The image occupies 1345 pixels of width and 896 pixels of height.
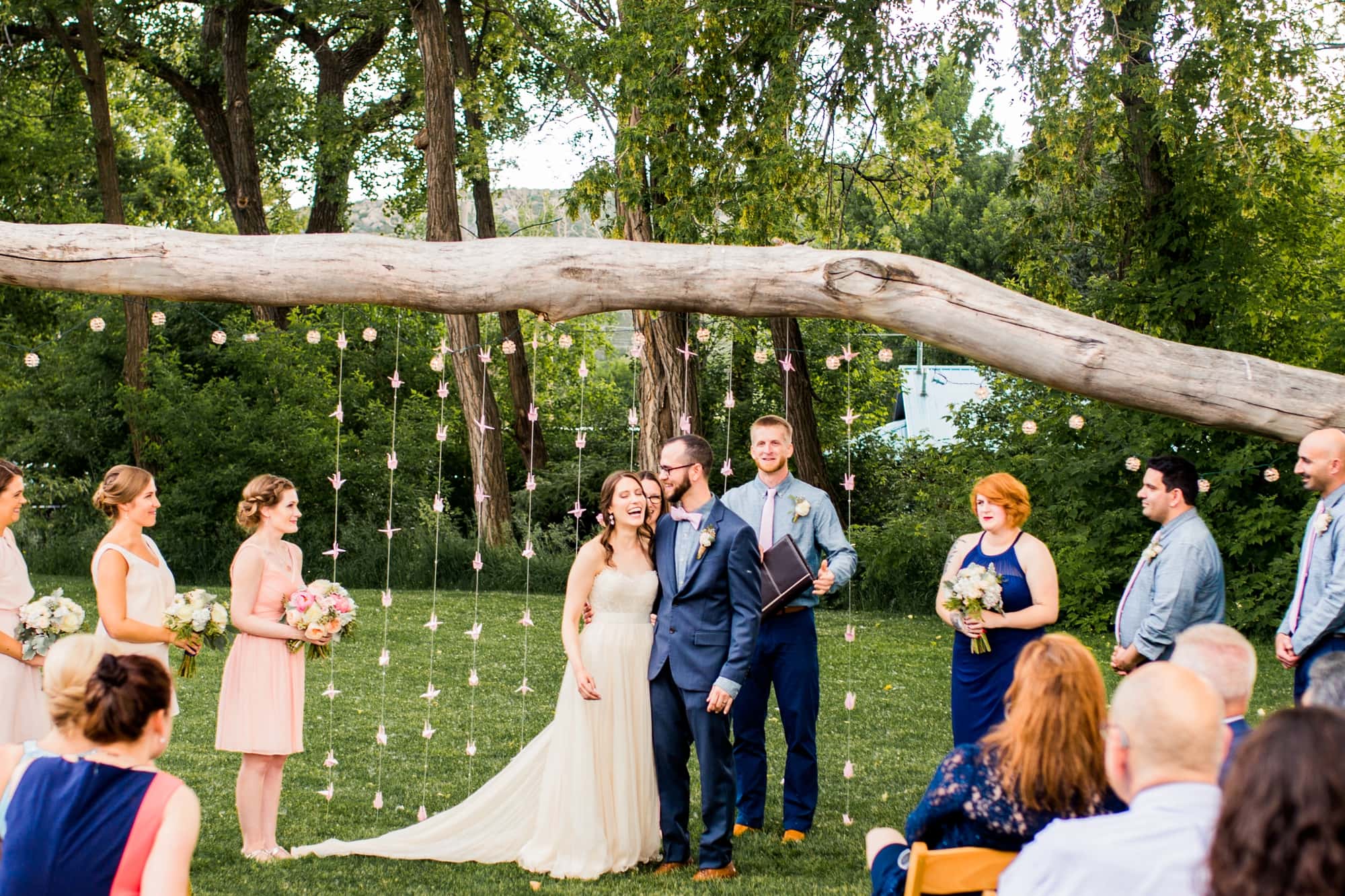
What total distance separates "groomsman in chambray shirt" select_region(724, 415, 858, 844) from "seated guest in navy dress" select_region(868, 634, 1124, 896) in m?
2.91

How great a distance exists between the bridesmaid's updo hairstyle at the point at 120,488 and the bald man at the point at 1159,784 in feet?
14.5

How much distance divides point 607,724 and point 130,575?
216 cm

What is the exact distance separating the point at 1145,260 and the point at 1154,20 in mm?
2533

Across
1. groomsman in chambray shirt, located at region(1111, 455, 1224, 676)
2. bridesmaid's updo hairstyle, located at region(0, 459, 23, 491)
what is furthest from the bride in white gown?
bridesmaid's updo hairstyle, located at region(0, 459, 23, 491)

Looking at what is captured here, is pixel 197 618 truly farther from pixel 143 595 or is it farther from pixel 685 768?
pixel 685 768

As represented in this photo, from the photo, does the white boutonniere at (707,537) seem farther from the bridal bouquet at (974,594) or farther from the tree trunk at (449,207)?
the tree trunk at (449,207)

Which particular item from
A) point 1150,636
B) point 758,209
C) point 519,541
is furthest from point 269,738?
point 519,541

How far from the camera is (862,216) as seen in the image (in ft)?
106

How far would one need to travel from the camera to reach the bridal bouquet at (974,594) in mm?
5871

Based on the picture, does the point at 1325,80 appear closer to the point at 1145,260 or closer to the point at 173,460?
the point at 1145,260

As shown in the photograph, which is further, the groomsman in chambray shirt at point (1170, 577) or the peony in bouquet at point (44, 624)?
the groomsman in chambray shirt at point (1170, 577)

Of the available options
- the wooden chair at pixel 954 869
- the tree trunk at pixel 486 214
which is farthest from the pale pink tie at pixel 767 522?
the tree trunk at pixel 486 214

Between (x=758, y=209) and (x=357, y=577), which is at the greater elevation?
(x=758, y=209)

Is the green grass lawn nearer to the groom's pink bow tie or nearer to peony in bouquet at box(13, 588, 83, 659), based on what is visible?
peony in bouquet at box(13, 588, 83, 659)
